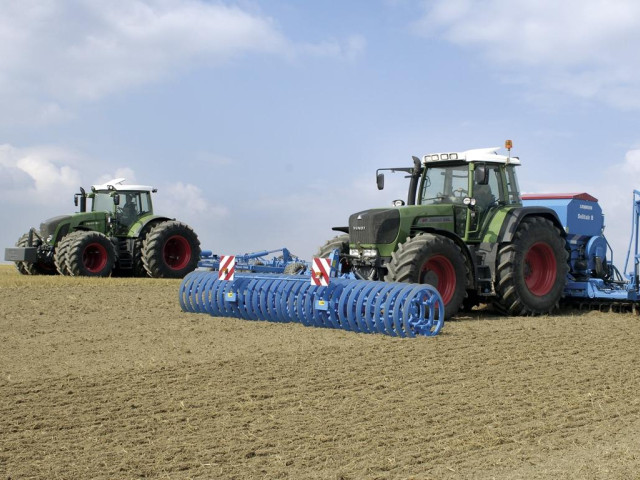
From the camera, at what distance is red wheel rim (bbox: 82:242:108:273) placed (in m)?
17.9

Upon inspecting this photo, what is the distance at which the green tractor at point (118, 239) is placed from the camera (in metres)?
18.1

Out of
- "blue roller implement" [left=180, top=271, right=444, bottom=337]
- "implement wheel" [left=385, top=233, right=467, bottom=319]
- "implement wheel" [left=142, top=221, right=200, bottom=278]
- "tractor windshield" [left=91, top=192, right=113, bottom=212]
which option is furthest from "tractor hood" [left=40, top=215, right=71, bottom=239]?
"implement wheel" [left=385, top=233, right=467, bottom=319]

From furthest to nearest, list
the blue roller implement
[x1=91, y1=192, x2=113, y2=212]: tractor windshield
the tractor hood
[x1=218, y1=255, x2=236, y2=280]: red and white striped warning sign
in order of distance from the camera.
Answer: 1. [x1=91, y1=192, x2=113, y2=212]: tractor windshield
2. the tractor hood
3. [x1=218, y1=255, x2=236, y2=280]: red and white striped warning sign
4. the blue roller implement

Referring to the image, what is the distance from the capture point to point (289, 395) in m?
6.29

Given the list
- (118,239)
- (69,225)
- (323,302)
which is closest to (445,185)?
(323,302)

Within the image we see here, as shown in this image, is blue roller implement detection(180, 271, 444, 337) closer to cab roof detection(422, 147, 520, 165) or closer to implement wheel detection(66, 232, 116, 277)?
cab roof detection(422, 147, 520, 165)

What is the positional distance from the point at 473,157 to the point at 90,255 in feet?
34.2

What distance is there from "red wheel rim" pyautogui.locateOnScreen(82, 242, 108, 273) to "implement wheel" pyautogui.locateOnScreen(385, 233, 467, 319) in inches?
381

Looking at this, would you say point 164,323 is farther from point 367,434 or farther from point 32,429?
point 367,434

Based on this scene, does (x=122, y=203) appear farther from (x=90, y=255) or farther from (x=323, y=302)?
(x=323, y=302)

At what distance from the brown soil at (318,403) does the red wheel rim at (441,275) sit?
0.71m

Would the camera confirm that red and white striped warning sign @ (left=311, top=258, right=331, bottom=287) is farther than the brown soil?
Yes

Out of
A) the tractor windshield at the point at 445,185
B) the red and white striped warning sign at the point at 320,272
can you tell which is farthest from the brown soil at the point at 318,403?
the tractor windshield at the point at 445,185

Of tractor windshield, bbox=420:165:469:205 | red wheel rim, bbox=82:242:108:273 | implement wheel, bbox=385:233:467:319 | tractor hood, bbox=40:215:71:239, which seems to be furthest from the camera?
tractor hood, bbox=40:215:71:239
